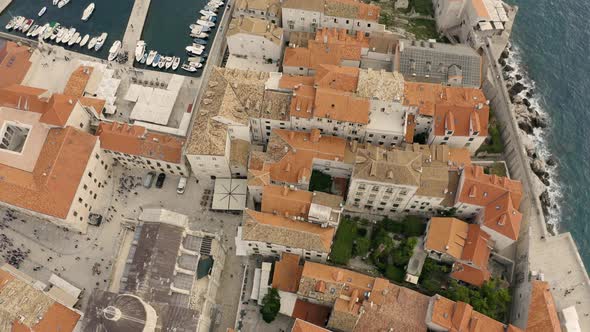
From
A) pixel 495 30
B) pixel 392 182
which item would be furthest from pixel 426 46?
pixel 392 182

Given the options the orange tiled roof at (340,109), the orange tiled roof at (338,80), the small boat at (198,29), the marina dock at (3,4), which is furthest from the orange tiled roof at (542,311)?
the marina dock at (3,4)

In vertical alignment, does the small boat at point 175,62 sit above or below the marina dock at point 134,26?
below

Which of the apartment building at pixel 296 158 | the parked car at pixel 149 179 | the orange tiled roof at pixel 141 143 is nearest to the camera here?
the apartment building at pixel 296 158

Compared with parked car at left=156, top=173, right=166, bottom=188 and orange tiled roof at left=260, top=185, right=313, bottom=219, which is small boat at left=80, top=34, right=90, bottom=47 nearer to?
parked car at left=156, top=173, right=166, bottom=188

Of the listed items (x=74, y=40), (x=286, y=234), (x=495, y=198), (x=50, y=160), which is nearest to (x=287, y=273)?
(x=286, y=234)

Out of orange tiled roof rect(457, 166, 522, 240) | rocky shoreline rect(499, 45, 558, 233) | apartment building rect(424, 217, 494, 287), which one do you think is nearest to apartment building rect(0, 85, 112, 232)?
apartment building rect(424, 217, 494, 287)

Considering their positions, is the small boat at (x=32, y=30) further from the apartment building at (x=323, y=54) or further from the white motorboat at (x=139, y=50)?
the apartment building at (x=323, y=54)
